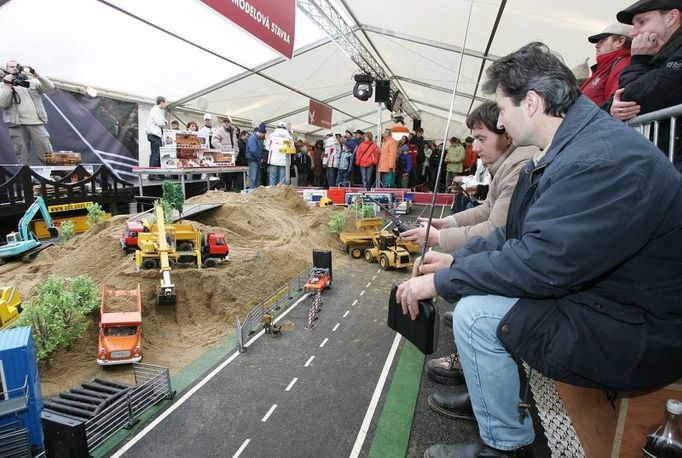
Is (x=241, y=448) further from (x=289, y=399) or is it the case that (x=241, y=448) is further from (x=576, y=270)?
(x=576, y=270)

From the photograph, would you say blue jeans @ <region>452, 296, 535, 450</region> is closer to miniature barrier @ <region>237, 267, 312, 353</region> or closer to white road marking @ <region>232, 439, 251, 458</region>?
white road marking @ <region>232, 439, 251, 458</region>

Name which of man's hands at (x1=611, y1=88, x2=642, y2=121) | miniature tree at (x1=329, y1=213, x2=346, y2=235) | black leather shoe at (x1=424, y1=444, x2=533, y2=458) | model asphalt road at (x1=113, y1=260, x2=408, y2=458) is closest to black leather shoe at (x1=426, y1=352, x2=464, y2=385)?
model asphalt road at (x1=113, y1=260, x2=408, y2=458)

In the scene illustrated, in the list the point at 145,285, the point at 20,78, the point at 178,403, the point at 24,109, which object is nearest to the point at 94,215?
the point at 24,109

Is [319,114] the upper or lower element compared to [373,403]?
upper

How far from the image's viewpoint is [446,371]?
101 inches

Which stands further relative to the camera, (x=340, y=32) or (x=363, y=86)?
(x=363, y=86)

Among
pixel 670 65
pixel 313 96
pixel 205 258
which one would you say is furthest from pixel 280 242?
pixel 313 96

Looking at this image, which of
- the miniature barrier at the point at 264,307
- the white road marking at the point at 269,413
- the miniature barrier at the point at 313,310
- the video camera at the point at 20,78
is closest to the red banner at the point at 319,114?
the video camera at the point at 20,78

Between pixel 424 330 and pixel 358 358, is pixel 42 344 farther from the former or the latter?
pixel 424 330

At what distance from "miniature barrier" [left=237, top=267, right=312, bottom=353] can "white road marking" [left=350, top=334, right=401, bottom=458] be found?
1.12m

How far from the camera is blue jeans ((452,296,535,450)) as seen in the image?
58.0 inches

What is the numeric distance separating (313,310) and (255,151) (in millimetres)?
8275

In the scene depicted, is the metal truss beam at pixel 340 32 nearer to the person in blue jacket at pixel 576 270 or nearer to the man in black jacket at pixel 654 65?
the man in black jacket at pixel 654 65

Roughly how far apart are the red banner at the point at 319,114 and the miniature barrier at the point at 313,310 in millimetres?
12942
